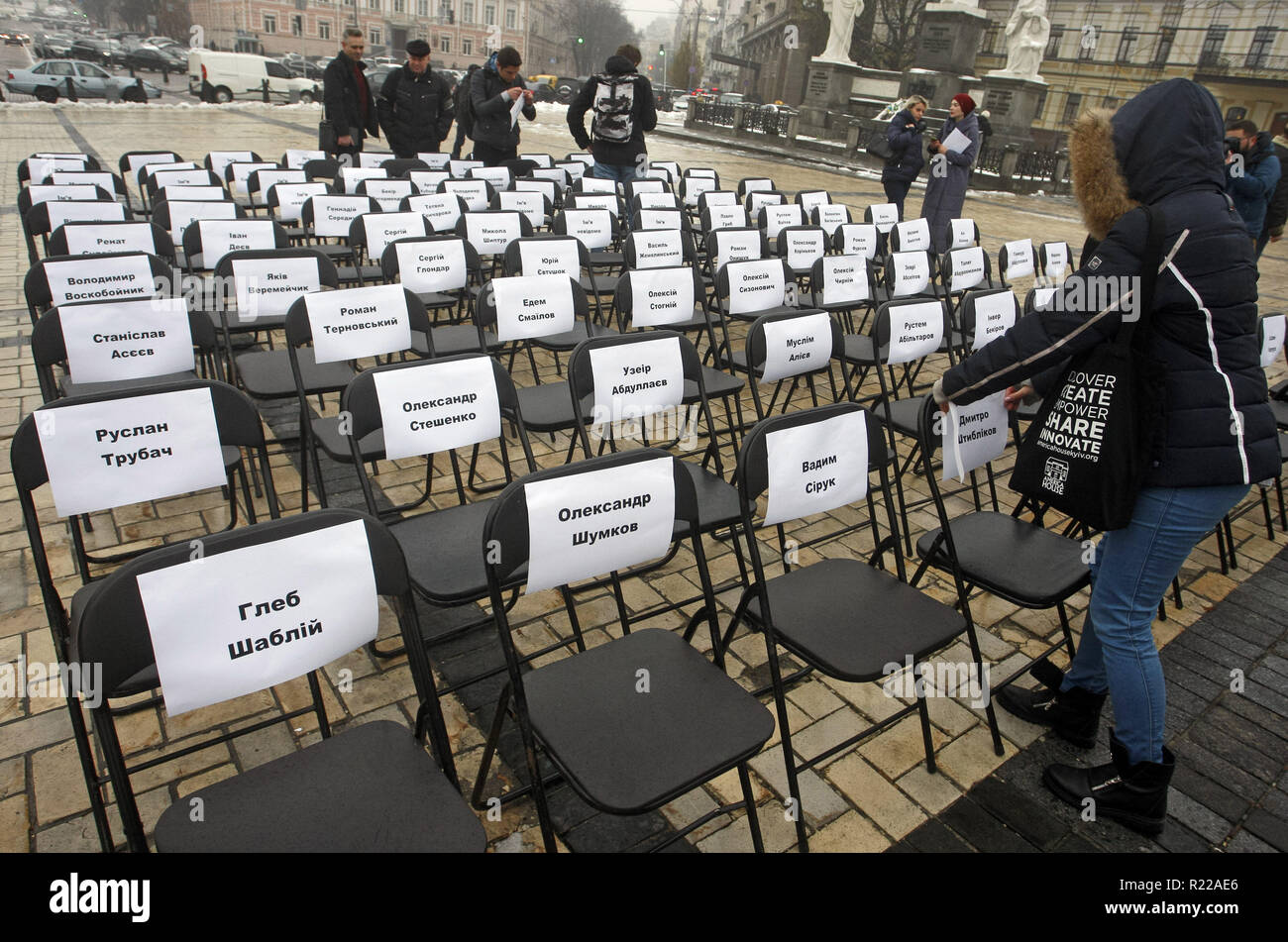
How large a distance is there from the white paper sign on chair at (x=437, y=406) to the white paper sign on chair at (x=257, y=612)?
3.05ft

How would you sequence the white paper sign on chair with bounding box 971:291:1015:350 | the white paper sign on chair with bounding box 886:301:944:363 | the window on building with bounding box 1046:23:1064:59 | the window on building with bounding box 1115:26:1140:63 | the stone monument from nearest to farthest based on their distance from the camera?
the white paper sign on chair with bounding box 886:301:944:363
the white paper sign on chair with bounding box 971:291:1015:350
the stone monument
the window on building with bounding box 1115:26:1140:63
the window on building with bounding box 1046:23:1064:59

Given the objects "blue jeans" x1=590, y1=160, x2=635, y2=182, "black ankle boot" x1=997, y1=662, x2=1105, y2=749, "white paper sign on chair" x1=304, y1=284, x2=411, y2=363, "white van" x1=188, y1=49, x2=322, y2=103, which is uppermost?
"white van" x1=188, y1=49, x2=322, y2=103

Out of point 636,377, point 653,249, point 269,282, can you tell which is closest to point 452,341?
point 269,282

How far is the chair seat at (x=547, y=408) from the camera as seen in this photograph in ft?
11.0

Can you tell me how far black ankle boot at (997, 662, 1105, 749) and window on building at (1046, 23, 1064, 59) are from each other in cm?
5130

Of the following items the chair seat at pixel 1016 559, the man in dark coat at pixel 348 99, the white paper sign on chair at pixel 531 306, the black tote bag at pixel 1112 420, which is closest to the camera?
the black tote bag at pixel 1112 420

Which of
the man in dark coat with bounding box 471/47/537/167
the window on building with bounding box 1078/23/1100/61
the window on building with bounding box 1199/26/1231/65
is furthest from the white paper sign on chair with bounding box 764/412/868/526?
the window on building with bounding box 1199/26/1231/65

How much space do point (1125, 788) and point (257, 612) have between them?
2412 millimetres

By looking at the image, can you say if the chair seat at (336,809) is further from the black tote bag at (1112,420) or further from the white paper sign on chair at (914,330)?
the white paper sign on chair at (914,330)

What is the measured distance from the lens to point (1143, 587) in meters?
2.12

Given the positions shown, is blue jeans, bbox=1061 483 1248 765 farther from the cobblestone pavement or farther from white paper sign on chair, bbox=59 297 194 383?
white paper sign on chair, bbox=59 297 194 383

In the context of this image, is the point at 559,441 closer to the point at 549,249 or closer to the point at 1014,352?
the point at 549,249

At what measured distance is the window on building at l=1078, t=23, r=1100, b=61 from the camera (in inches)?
1601

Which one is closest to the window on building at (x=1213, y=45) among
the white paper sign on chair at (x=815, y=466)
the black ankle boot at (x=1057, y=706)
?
the black ankle boot at (x=1057, y=706)
